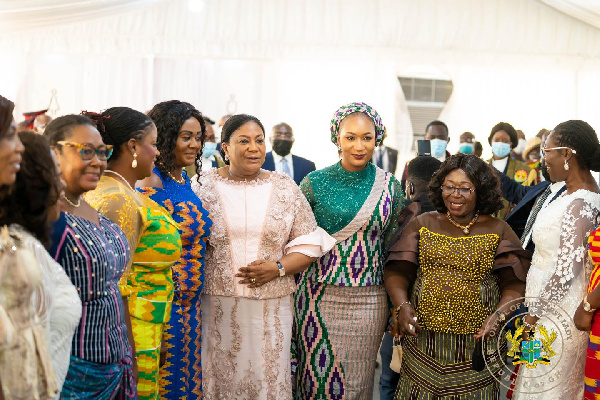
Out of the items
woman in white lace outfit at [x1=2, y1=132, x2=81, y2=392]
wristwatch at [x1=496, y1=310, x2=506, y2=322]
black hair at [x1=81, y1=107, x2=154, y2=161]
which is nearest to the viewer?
woman in white lace outfit at [x1=2, y1=132, x2=81, y2=392]

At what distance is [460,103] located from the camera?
11086 millimetres

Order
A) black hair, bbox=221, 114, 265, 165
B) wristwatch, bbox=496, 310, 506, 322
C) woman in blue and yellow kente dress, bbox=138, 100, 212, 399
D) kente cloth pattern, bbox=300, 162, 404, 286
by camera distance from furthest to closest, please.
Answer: kente cloth pattern, bbox=300, 162, 404, 286, black hair, bbox=221, 114, 265, 165, wristwatch, bbox=496, 310, 506, 322, woman in blue and yellow kente dress, bbox=138, 100, 212, 399

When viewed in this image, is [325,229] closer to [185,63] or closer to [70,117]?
[70,117]

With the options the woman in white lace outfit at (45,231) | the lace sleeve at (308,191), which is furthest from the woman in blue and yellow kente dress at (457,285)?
the woman in white lace outfit at (45,231)

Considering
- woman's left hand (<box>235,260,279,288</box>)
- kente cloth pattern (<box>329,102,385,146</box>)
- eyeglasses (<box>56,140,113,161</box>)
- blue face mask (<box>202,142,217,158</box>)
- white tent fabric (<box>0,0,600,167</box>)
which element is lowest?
woman's left hand (<box>235,260,279,288</box>)

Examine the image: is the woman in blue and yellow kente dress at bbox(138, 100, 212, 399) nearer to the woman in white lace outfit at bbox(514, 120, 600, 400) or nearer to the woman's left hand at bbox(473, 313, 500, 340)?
the woman's left hand at bbox(473, 313, 500, 340)

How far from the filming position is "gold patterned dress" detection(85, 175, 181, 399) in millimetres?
2893

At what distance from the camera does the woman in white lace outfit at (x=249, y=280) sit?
144 inches

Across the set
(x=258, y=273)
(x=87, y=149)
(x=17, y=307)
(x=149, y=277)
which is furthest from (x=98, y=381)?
(x=258, y=273)

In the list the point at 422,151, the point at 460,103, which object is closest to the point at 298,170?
the point at 422,151

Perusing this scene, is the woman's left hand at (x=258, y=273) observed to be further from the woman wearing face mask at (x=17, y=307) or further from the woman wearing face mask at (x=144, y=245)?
the woman wearing face mask at (x=17, y=307)

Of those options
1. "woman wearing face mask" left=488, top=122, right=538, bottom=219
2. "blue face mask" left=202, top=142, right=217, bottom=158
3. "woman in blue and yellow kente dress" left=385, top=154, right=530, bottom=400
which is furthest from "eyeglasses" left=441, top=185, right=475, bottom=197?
"blue face mask" left=202, top=142, right=217, bottom=158

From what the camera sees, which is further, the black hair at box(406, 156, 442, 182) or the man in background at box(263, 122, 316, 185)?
the man in background at box(263, 122, 316, 185)

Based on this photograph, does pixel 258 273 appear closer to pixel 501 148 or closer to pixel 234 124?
pixel 234 124
